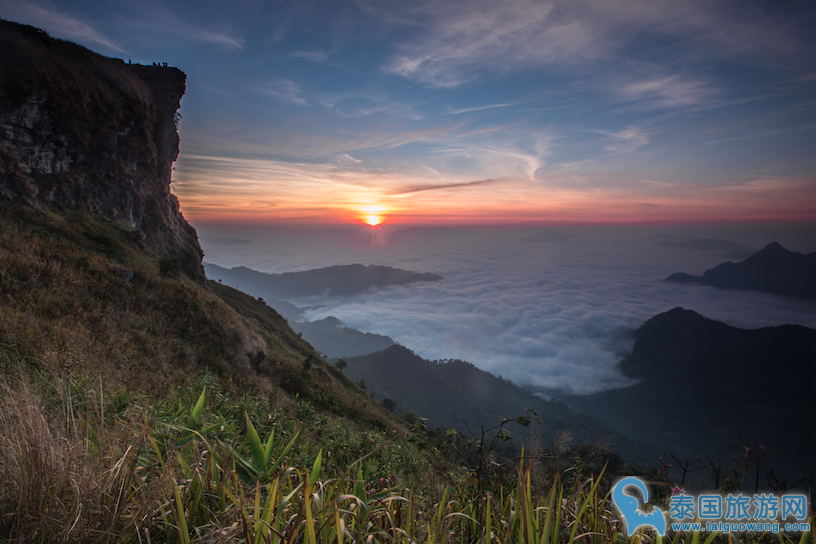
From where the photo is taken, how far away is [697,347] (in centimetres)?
15688

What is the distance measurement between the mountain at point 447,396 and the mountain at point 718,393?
34589 mm

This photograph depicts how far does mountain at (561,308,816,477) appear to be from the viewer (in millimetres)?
101125

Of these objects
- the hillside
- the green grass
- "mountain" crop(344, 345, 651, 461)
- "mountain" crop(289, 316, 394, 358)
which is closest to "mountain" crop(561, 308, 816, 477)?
"mountain" crop(344, 345, 651, 461)

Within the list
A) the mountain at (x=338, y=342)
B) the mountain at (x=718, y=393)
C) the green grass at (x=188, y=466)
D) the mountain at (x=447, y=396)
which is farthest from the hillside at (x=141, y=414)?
the mountain at (x=338, y=342)

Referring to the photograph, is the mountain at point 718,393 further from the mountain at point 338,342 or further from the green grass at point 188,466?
the green grass at point 188,466

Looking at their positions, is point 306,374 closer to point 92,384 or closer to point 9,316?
point 9,316

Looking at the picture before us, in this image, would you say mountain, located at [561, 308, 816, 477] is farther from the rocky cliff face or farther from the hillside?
the rocky cliff face

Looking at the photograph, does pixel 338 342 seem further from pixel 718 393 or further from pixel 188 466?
pixel 188 466

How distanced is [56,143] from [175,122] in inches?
528

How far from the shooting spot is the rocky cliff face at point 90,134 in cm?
1898

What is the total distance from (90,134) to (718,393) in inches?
7251

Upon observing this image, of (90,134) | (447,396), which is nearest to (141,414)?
(90,134)

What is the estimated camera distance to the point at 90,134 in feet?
76.9

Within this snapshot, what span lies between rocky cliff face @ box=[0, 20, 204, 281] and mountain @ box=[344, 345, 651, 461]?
5585cm
